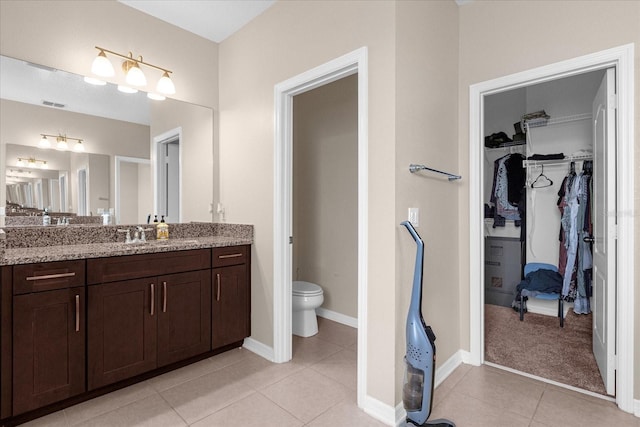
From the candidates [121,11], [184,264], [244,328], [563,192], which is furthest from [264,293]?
[563,192]

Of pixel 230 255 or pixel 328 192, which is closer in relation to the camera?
pixel 230 255

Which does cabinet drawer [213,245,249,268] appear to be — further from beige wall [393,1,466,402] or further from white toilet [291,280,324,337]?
beige wall [393,1,466,402]

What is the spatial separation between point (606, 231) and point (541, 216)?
1923 millimetres

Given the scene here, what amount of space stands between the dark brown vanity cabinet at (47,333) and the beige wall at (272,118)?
3.90 ft

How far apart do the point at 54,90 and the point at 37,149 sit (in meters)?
0.43

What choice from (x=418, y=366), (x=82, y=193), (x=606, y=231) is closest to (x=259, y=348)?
(x=418, y=366)

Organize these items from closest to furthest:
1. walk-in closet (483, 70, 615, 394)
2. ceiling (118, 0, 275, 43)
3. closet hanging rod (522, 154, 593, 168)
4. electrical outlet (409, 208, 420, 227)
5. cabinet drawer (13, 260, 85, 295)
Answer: cabinet drawer (13, 260, 85, 295) < electrical outlet (409, 208, 420, 227) < ceiling (118, 0, 275, 43) < walk-in closet (483, 70, 615, 394) < closet hanging rod (522, 154, 593, 168)

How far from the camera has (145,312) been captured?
2.14m

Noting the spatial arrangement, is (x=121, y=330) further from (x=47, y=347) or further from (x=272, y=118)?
(x=272, y=118)

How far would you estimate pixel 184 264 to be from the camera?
2.34 metres

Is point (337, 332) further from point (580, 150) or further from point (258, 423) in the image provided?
point (580, 150)

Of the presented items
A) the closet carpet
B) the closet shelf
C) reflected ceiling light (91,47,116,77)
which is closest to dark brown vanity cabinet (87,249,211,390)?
reflected ceiling light (91,47,116,77)

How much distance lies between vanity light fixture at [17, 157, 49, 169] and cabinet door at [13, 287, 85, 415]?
3.34 ft

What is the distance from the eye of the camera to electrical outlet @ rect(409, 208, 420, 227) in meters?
1.93
